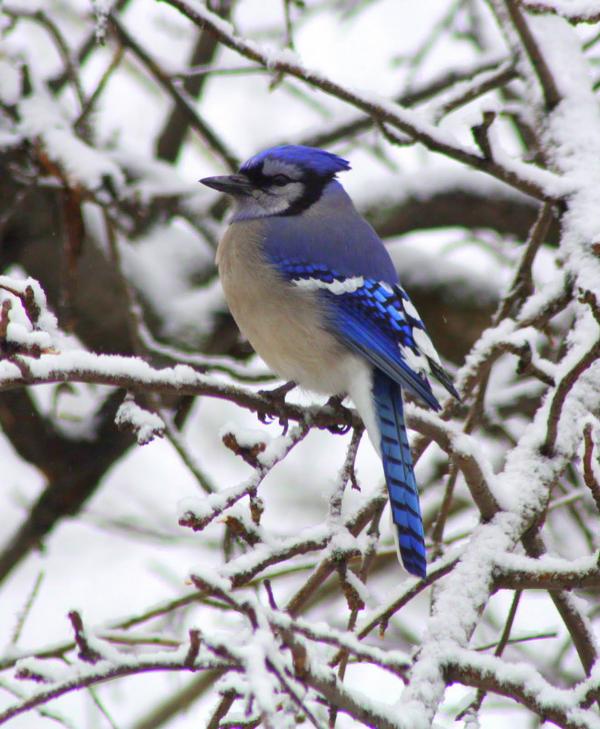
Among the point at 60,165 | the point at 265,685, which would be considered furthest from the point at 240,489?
the point at 60,165

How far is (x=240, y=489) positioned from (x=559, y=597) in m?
0.70

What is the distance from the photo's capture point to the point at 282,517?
5.80 metres

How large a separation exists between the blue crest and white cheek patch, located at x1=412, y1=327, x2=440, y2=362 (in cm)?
78

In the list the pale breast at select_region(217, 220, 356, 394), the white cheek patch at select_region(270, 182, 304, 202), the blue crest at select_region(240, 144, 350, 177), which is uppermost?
the blue crest at select_region(240, 144, 350, 177)

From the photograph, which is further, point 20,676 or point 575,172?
point 575,172

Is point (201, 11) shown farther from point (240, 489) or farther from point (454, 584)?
point (454, 584)

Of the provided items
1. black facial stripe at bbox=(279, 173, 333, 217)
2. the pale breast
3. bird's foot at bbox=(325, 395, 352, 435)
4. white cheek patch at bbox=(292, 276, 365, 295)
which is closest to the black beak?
black facial stripe at bbox=(279, 173, 333, 217)

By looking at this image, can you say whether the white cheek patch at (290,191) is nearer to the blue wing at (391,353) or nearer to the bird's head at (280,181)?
the bird's head at (280,181)

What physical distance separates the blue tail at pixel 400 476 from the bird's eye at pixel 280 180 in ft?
3.05

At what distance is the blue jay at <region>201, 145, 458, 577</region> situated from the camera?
89.7 inches

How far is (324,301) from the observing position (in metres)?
2.60

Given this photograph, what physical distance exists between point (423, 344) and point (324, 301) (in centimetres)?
28

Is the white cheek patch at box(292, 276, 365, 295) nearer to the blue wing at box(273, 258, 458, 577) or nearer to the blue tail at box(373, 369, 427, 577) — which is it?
the blue wing at box(273, 258, 458, 577)

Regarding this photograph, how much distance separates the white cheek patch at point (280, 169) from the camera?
3.06 metres
